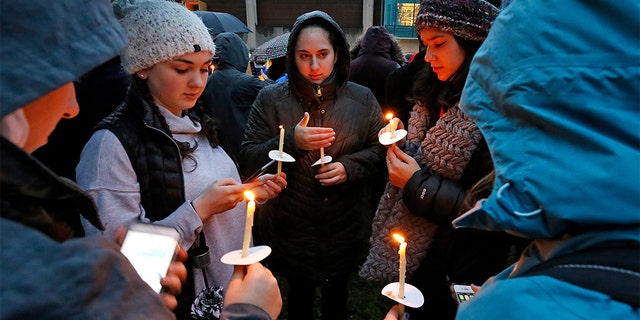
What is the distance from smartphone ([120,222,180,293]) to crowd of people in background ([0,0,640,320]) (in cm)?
6

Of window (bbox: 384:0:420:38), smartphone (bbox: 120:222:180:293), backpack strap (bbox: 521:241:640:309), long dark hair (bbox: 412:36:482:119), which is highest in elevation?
backpack strap (bbox: 521:241:640:309)

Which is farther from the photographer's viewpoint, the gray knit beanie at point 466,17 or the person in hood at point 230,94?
the person in hood at point 230,94

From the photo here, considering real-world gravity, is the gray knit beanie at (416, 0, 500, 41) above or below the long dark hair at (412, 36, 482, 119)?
above

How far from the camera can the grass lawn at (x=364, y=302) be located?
380 cm

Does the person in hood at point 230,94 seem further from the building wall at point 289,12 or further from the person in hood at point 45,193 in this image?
the building wall at point 289,12

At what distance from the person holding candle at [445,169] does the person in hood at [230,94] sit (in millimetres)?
2267

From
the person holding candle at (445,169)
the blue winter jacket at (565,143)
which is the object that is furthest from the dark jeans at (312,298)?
the blue winter jacket at (565,143)

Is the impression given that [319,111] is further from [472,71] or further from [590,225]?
[590,225]

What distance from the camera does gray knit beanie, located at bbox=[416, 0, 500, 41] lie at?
6.91ft

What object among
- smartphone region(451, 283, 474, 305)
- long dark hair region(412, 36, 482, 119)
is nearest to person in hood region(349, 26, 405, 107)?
long dark hair region(412, 36, 482, 119)

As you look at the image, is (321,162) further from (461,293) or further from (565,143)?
(565,143)

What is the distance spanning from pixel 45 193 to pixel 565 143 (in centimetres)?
104

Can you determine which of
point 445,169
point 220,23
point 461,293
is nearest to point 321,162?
point 445,169

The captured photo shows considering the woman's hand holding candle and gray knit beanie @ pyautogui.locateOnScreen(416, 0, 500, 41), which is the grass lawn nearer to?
the woman's hand holding candle
